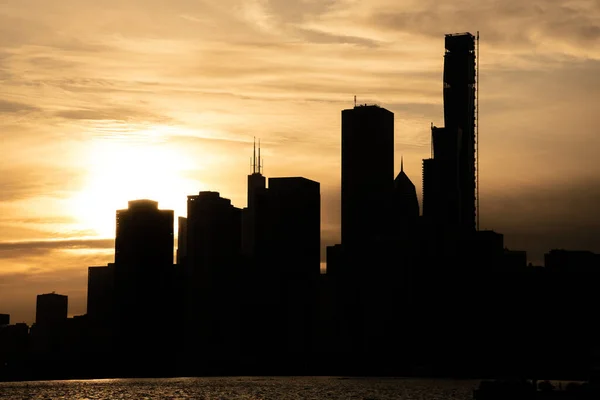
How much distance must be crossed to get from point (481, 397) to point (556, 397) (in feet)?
52.6

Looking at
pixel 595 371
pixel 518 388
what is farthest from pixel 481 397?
pixel 595 371

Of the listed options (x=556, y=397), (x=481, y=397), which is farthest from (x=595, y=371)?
(x=481, y=397)

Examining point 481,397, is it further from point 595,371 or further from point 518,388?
point 595,371

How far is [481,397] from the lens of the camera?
192625 mm

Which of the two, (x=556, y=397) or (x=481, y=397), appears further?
(x=481, y=397)

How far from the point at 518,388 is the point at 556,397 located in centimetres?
889

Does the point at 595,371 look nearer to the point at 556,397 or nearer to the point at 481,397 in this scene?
the point at 556,397

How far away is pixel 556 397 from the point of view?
181000 mm

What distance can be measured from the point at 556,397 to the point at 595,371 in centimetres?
869

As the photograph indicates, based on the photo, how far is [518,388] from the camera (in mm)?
188375

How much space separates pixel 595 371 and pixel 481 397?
21272mm
